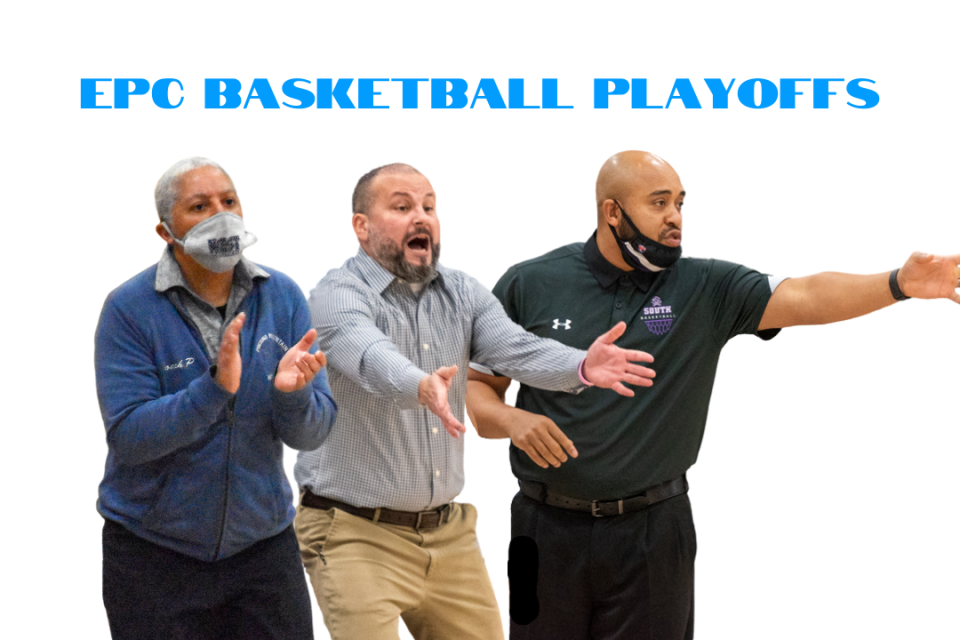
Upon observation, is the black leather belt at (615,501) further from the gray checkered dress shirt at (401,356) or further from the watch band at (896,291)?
the watch band at (896,291)

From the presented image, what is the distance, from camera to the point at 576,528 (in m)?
5.19

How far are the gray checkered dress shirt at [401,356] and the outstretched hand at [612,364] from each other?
102 millimetres

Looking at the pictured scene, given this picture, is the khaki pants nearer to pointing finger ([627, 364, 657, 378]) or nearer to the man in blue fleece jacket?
the man in blue fleece jacket

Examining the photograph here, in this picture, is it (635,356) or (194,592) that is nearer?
(194,592)

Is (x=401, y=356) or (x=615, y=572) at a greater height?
(x=401, y=356)

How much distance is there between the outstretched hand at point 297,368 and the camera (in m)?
4.11

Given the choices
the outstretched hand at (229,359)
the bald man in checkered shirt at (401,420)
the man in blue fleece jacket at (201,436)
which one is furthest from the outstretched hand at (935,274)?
the outstretched hand at (229,359)

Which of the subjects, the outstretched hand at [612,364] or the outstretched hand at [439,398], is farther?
the outstretched hand at [612,364]

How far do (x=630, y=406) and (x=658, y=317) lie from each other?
407 millimetres

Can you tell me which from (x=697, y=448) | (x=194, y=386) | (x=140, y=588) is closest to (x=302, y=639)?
(x=140, y=588)

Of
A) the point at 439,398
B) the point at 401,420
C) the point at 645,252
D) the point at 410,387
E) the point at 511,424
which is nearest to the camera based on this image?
the point at 439,398

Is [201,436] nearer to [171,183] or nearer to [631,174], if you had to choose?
[171,183]

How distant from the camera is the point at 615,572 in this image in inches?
203

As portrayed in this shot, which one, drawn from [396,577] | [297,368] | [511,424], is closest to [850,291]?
[511,424]
